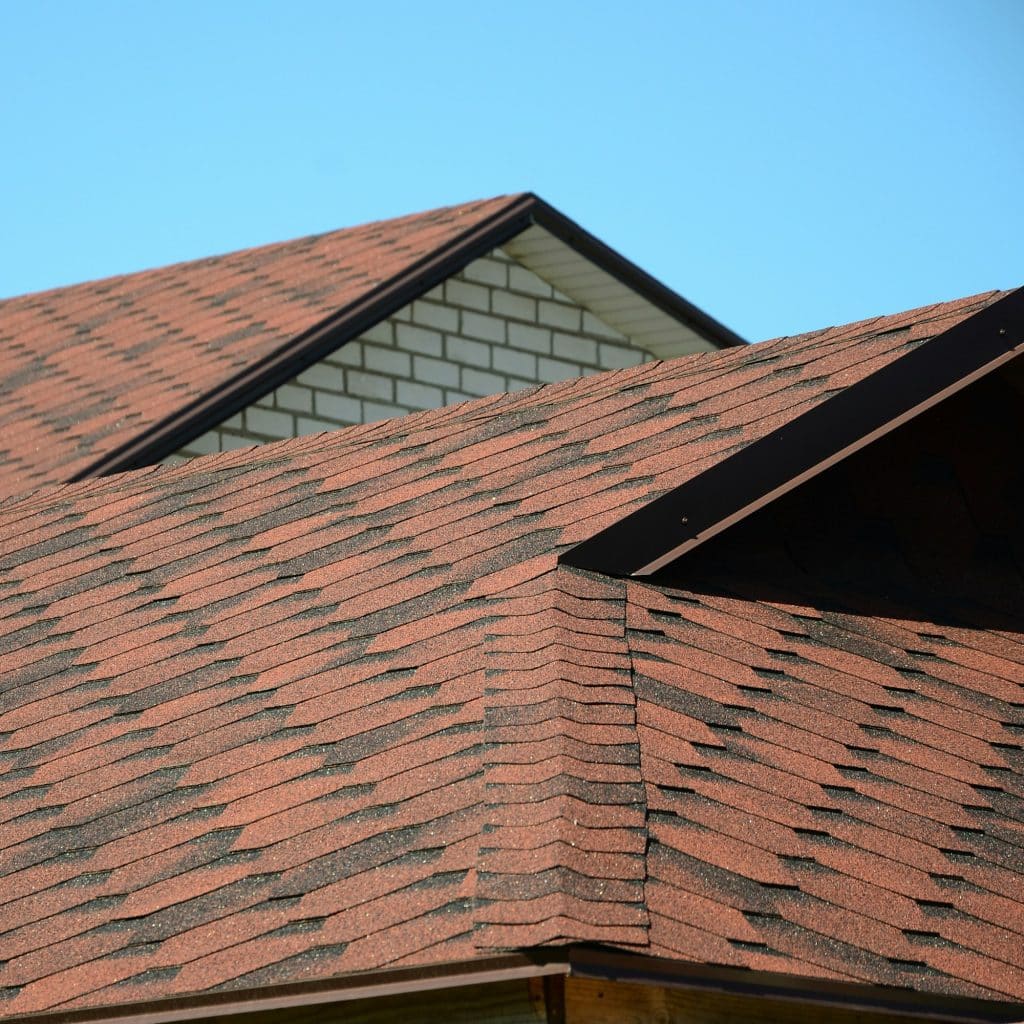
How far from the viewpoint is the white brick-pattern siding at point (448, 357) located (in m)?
→ 12.2

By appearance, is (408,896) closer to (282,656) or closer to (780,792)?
(780,792)

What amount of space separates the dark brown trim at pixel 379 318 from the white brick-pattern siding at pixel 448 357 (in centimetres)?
18

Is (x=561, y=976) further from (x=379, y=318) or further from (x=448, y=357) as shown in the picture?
(x=448, y=357)

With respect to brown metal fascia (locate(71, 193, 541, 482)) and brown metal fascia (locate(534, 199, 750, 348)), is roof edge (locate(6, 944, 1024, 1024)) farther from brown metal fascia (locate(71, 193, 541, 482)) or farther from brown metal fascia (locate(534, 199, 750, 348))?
brown metal fascia (locate(534, 199, 750, 348))

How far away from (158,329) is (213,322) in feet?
1.49

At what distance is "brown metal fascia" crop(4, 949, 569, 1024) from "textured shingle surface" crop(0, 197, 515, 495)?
5.98m

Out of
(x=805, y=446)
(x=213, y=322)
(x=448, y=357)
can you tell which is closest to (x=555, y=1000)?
(x=805, y=446)

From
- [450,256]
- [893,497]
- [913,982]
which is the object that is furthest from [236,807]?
[450,256]

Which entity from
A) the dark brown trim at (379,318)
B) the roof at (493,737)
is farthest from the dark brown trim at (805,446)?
the dark brown trim at (379,318)

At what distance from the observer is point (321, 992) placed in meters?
4.62

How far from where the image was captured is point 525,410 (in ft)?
26.5

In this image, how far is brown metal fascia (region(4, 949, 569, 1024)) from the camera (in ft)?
14.2

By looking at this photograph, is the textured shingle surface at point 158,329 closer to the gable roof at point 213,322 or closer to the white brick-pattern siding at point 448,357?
the gable roof at point 213,322

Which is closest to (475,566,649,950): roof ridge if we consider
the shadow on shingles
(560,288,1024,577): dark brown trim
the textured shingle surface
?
(560,288,1024,577): dark brown trim
